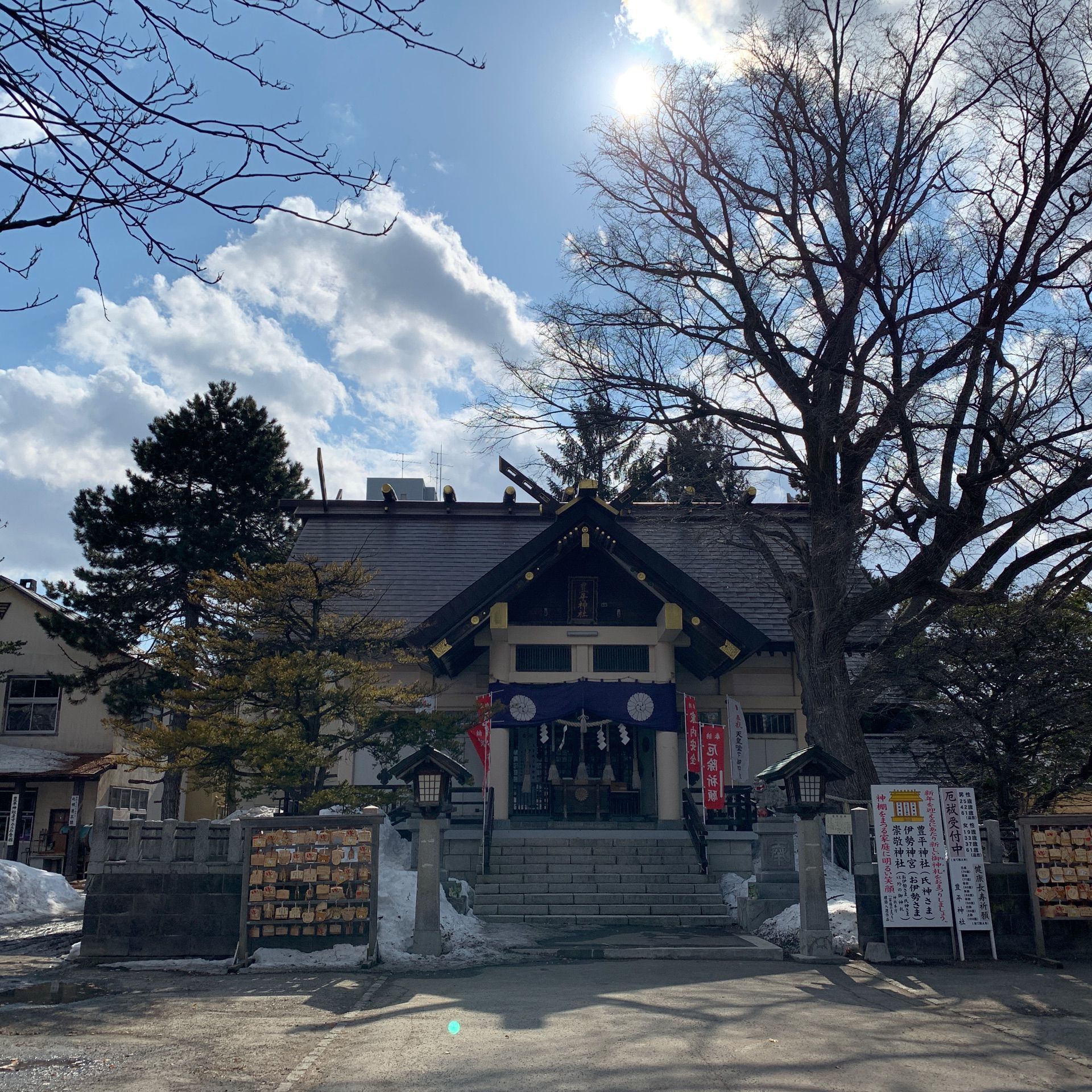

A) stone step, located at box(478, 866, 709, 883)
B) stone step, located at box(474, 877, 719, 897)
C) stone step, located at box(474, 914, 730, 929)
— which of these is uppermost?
stone step, located at box(478, 866, 709, 883)

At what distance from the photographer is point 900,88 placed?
52.6ft

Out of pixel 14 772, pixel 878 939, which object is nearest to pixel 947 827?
pixel 878 939

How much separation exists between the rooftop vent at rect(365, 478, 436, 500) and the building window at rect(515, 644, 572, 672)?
630 inches

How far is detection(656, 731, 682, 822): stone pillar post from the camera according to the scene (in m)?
17.6

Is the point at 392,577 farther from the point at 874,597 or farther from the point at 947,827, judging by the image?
the point at 947,827

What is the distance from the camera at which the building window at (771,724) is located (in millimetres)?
20969

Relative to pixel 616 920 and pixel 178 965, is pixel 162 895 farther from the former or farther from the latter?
pixel 616 920

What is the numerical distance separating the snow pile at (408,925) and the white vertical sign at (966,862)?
243 inches

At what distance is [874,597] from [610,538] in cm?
511

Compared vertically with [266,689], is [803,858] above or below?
below

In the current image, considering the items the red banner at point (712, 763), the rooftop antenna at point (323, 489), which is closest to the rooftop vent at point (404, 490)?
the rooftop antenna at point (323, 489)

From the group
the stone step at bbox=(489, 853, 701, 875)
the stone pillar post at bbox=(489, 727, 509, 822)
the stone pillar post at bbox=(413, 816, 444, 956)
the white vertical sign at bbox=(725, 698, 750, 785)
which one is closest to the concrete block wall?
the stone pillar post at bbox=(413, 816, 444, 956)

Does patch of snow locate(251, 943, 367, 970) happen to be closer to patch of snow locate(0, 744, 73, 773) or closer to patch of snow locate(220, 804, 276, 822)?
patch of snow locate(220, 804, 276, 822)

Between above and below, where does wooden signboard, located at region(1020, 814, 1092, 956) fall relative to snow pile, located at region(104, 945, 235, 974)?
above
